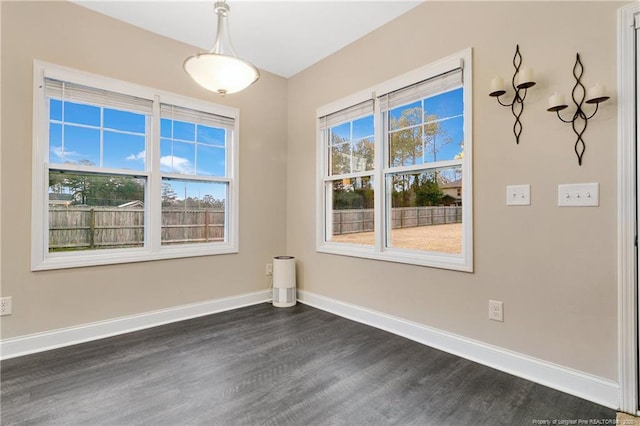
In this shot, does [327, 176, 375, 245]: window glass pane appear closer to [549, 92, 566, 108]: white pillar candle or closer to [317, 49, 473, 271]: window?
[317, 49, 473, 271]: window

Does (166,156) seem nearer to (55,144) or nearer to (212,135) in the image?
(212,135)

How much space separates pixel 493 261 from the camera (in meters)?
2.29

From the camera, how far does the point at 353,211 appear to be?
137 inches

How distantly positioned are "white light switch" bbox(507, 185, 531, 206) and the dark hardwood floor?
3.89ft

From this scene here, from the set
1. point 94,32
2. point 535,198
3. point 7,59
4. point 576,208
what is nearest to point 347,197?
point 535,198

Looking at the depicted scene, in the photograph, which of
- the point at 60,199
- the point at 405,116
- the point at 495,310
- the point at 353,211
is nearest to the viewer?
the point at 495,310

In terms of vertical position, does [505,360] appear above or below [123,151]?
below

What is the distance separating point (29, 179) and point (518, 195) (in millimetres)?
3713

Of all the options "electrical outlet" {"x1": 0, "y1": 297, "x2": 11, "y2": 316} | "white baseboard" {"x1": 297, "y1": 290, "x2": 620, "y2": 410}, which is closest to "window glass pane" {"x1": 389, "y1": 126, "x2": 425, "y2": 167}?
"white baseboard" {"x1": 297, "y1": 290, "x2": 620, "y2": 410}

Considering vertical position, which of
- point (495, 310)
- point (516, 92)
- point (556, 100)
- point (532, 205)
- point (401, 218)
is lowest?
point (495, 310)

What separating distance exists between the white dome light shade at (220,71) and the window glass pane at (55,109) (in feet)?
5.25

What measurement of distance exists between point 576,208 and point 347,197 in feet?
6.75

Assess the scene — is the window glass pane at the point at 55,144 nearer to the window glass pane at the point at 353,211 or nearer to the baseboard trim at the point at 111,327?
the baseboard trim at the point at 111,327

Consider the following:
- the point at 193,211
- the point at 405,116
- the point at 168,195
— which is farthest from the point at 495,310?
the point at 168,195
